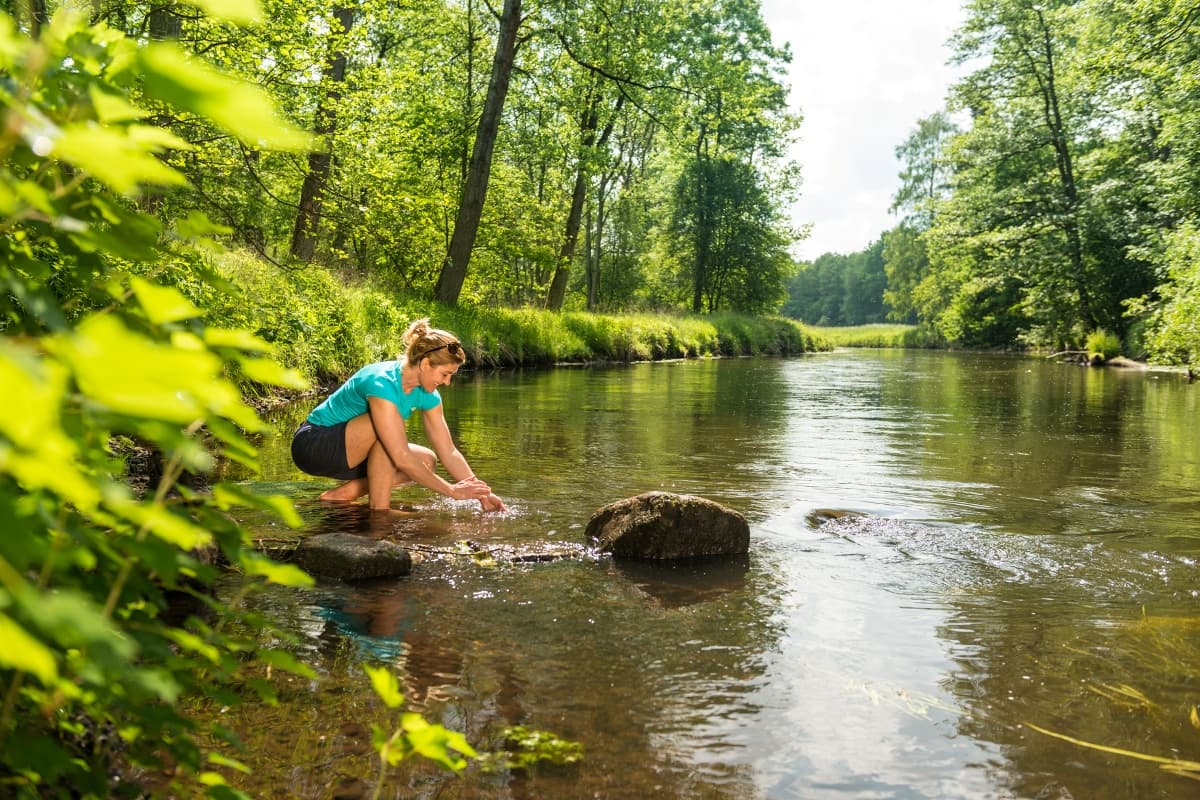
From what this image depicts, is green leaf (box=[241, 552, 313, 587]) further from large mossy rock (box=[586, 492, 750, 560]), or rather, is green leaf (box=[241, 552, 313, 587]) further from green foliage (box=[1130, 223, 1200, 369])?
green foliage (box=[1130, 223, 1200, 369])

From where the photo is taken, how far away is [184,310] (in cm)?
106

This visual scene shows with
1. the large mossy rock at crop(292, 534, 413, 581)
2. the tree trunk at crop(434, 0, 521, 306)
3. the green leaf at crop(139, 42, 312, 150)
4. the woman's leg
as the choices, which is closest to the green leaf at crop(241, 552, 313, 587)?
the green leaf at crop(139, 42, 312, 150)

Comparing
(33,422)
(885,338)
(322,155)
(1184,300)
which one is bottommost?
(33,422)

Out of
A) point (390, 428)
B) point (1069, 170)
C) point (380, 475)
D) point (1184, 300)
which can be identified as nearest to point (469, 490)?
point (390, 428)

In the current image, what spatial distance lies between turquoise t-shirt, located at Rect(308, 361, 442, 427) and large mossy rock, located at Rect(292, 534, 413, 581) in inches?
54.2

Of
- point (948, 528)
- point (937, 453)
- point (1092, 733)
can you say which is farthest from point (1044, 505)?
point (1092, 733)

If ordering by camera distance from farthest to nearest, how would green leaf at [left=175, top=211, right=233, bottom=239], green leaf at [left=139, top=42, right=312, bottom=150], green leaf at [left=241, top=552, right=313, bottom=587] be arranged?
green leaf at [left=175, top=211, right=233, bottom=239]
green leaf at [left=241, top=552, right=313, bottom=587]
green leaf at [left=139, top=42, right=312, bottom=150]

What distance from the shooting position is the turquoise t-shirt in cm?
614

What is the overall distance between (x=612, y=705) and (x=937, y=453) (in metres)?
7.58

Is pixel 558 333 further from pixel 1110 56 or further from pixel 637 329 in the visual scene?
pixel 1110 56

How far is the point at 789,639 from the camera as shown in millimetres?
4066

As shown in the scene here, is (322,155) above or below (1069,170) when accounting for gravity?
below

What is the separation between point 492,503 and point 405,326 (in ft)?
30.0

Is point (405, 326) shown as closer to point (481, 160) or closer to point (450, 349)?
point (481, 160)
